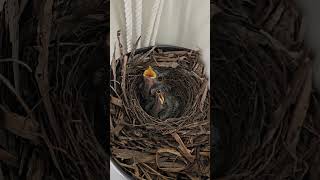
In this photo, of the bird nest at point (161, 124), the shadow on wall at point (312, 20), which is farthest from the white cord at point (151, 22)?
the shadow on wall at point (312, 20)

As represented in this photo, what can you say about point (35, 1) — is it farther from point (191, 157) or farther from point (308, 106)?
point (308, 106)

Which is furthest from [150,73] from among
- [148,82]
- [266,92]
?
[266,92]

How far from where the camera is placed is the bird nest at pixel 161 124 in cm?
76

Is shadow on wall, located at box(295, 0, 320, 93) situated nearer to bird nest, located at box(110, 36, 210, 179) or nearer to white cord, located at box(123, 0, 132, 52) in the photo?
bird nest, located at box(110, 36, 210, 179)

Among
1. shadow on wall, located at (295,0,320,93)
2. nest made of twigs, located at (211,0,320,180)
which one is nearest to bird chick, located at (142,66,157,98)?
nest made of twigs, located at (211,0,320,180)

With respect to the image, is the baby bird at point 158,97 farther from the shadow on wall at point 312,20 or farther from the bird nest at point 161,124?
the shadow on wall at point 312,20

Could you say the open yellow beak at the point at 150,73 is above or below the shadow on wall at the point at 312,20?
below

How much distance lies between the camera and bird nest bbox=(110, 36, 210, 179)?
0.76 meters

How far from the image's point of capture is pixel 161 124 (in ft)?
2.50

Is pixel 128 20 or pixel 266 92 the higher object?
pixel 128 20

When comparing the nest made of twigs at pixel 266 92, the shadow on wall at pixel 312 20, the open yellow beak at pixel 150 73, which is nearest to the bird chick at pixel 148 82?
the open yellow beak at pixel 150 73

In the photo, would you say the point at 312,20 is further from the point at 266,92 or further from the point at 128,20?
the point at 128,20

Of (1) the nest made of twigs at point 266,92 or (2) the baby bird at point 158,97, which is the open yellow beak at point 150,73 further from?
(1) the nest made of twigs at point 266,92

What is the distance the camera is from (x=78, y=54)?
76cm
